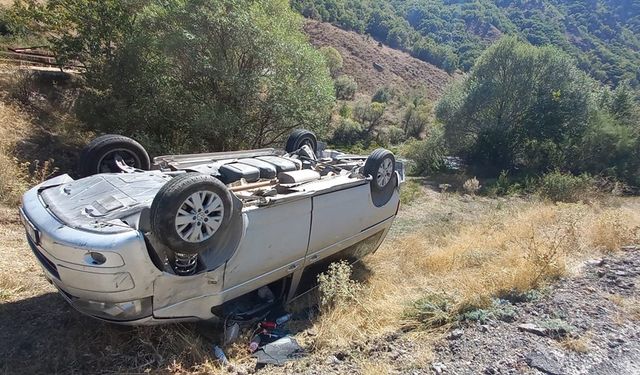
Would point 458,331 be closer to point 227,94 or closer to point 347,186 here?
point 347,186

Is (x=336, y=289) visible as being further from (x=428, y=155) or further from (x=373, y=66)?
(x=373, y=66)

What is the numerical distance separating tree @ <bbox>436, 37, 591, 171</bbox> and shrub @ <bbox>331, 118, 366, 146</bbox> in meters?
9.18

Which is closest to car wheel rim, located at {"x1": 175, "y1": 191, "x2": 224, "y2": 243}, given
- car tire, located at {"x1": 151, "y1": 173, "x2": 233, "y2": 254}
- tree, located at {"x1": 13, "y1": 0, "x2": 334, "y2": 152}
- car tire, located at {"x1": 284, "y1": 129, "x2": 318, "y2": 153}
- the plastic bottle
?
car tire, located at {"x1": 151, "y1": 173, "x2": 233, "y2": 254}

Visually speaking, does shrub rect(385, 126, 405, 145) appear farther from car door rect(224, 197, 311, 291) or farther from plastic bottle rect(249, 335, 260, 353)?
plastic bottle rect(249, 335, 260, 353)

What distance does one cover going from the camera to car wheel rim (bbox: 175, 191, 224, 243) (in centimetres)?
283

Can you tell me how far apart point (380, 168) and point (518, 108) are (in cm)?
1970

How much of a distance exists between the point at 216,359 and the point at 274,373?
0.47m

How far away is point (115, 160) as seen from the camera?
4.19 meters

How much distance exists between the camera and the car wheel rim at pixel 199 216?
283cm

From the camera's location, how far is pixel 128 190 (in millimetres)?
3312

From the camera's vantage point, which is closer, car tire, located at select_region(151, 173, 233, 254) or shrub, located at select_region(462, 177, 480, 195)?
car tire, located at select_region(151, 173, 233, 254)

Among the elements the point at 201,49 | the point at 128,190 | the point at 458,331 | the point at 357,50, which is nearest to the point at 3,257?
the point at 128,190

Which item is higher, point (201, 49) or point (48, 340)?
point (201, 49)

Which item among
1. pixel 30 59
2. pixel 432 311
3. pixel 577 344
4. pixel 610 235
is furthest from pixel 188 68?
pixel 577 344
